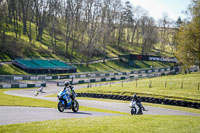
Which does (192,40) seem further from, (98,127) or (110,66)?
(98,127)

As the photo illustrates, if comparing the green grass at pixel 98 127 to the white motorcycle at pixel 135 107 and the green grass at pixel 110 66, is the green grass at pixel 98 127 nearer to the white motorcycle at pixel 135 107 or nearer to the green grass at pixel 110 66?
the white motorcycle at pixel 135 107

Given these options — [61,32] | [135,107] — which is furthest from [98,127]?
[61,32]

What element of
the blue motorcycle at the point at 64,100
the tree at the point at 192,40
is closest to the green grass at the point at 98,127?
the blue motorcycle at the point at 64,100

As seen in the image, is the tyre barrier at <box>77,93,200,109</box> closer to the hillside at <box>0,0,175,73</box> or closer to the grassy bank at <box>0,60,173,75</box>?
the grassy bank at <box>0,60,173,75</box>

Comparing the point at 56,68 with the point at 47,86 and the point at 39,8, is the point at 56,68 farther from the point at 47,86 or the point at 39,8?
the point at 39,8

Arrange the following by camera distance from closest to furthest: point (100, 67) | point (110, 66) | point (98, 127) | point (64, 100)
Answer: point (98, 127) < point (64, 100) < point (100, 67) < point (110, 66)

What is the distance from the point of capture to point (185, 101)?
28.8 meters

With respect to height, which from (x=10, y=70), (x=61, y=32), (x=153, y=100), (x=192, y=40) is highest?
(x=61, y=32)

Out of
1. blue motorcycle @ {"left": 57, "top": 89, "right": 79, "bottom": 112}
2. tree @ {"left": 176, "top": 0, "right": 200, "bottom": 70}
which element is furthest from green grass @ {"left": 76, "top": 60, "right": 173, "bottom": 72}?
blue motorcycle @ {"left": 57, "top": 89, "right": 79, "bottom": 112}

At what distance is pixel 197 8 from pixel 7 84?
1416 inches

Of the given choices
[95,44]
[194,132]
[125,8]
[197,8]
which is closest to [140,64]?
[95,44]

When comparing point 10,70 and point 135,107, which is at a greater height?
point 10,70

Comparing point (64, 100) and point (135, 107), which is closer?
point (64, 100)

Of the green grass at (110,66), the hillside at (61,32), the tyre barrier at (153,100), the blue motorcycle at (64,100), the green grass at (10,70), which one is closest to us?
the blue motorcycle at (64,100)
